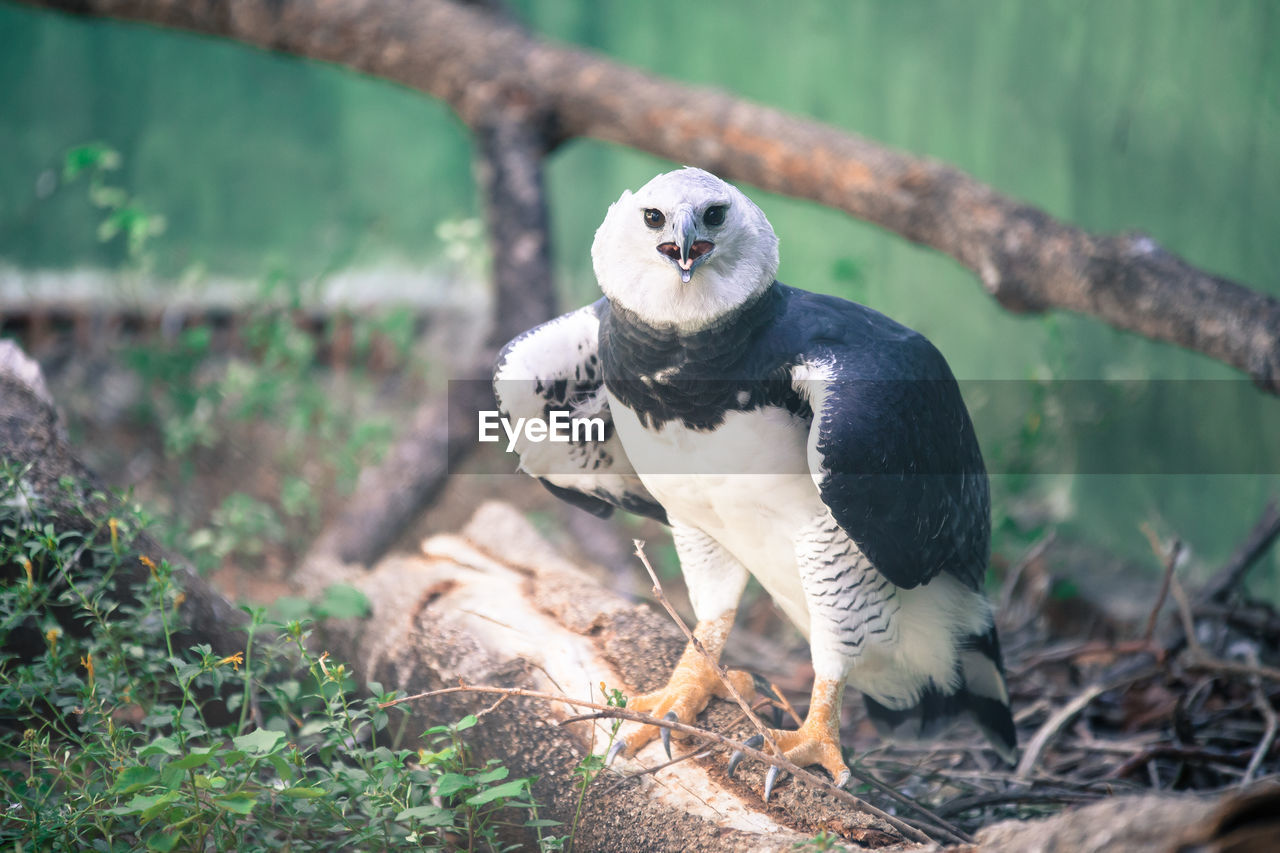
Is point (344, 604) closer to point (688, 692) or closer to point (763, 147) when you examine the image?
point (688, 692)

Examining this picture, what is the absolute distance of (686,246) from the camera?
1.85 meters

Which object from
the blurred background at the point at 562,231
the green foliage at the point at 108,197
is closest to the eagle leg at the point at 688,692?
the blurred background at the point at 562,231

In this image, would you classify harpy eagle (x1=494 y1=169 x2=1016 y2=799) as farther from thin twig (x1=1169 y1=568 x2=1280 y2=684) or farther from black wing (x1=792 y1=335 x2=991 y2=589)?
thin twig (x1=1169 y1=568 x2=1280 y2=684)

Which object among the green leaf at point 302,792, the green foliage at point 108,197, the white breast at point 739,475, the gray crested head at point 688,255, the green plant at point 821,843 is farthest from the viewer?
the green foliage at point 108,197

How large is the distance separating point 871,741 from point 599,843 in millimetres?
1631

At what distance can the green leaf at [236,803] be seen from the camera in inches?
63.1

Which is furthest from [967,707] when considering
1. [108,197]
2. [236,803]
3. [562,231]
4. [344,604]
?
[562,231]

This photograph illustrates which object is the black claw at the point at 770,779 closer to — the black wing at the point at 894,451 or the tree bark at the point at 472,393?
the black wing at the point at 894,451

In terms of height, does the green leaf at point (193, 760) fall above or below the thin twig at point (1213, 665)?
above

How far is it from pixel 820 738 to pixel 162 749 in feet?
4.33

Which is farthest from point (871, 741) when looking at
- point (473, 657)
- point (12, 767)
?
point (12, 767)

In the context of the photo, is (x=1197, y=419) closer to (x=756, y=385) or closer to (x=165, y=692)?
(x=756, y=385)

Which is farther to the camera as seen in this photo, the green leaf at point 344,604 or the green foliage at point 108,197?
the green foliage at point 108,197

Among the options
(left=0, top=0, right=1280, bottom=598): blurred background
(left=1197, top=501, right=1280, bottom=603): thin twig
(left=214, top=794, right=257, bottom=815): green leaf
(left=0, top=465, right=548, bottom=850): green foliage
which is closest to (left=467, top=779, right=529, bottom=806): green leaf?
(left=0, top=465, right=548, bottom=850): green foliage
